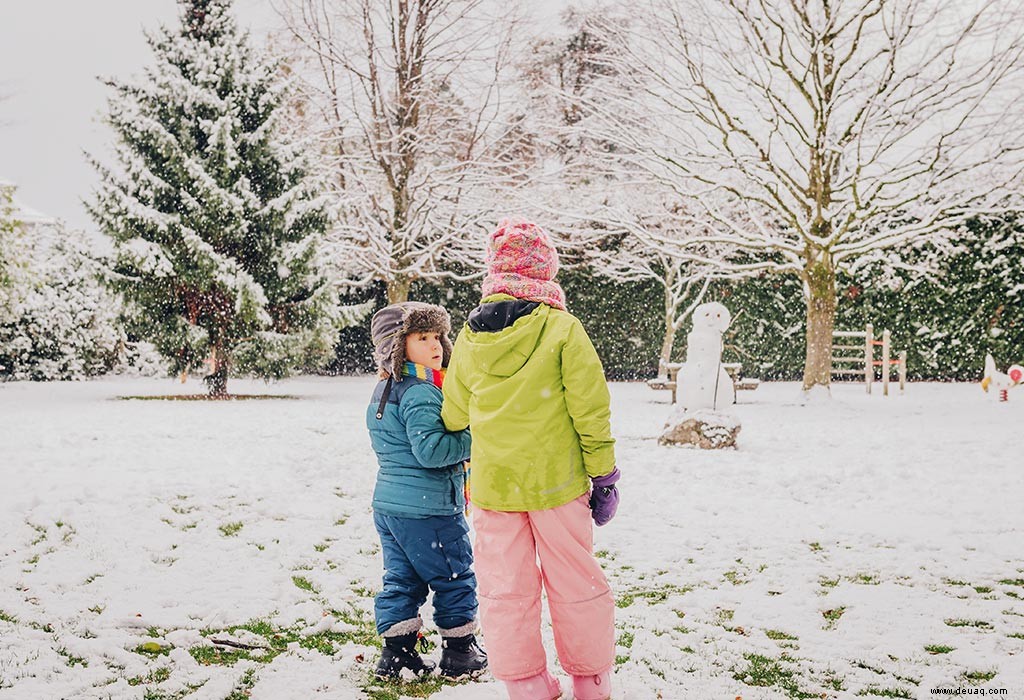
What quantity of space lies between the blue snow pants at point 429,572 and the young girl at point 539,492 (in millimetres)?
268

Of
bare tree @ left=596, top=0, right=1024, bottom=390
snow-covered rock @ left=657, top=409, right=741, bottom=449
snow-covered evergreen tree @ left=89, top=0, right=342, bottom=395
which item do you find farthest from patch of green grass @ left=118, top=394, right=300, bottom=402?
snow-covered rock @ left=657, top=409, right=741, bottom=449

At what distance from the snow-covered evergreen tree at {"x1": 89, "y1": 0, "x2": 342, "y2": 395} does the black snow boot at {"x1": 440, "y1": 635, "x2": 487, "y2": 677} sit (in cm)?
1065

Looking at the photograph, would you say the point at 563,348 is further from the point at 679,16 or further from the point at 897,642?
the point at 679,16

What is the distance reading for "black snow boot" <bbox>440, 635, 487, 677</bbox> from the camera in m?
2.99

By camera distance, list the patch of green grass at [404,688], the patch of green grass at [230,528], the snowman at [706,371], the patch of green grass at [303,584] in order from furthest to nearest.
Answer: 1. the snowman at [706,371]
2. the patch of green grass at [230,528]
3. the patch of green grass at [303,584]
4. the patch of green grass at [404,688]

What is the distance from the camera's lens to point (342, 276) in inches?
693

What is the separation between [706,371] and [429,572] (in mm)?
6356

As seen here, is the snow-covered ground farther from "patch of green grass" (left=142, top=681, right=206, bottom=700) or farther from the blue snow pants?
the blue snow pants

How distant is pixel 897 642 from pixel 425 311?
89.2 inches

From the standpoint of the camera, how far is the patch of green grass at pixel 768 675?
112 inches

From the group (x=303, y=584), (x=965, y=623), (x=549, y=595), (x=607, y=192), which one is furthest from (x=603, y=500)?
(x=607, y=192)

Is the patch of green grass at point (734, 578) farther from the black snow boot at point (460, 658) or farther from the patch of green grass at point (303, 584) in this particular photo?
the patch of green grass at point (303, 584)

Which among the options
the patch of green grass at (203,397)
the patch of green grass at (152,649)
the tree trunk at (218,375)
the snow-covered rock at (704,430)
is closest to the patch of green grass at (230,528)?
the patch of green grass at (152,649)

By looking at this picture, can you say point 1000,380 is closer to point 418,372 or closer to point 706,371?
point 706,371
